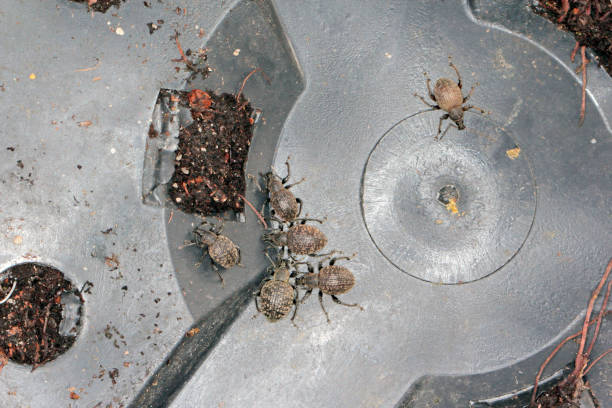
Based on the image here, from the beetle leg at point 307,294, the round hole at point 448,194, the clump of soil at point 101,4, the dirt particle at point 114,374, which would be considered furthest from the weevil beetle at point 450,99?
the dirt particle at point 114,374

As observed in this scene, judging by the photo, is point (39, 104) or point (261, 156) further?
point (261, 156)

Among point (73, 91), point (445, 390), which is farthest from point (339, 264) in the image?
point (73, 91)

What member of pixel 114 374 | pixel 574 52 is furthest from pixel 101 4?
pixel 574 52

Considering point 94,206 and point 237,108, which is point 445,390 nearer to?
point 237,108

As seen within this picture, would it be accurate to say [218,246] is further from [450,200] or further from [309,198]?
[450,200]

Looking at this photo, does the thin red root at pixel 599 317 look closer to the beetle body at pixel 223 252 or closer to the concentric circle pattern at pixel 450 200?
the concentric circle pattern at pixel 450 200

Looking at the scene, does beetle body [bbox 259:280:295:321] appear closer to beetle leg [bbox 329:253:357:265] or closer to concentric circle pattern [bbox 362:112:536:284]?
beetle leg [bbox 329:253:357:265]

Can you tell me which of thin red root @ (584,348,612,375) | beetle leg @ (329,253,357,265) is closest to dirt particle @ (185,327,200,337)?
beetle leg @ (329,253,357,265)
